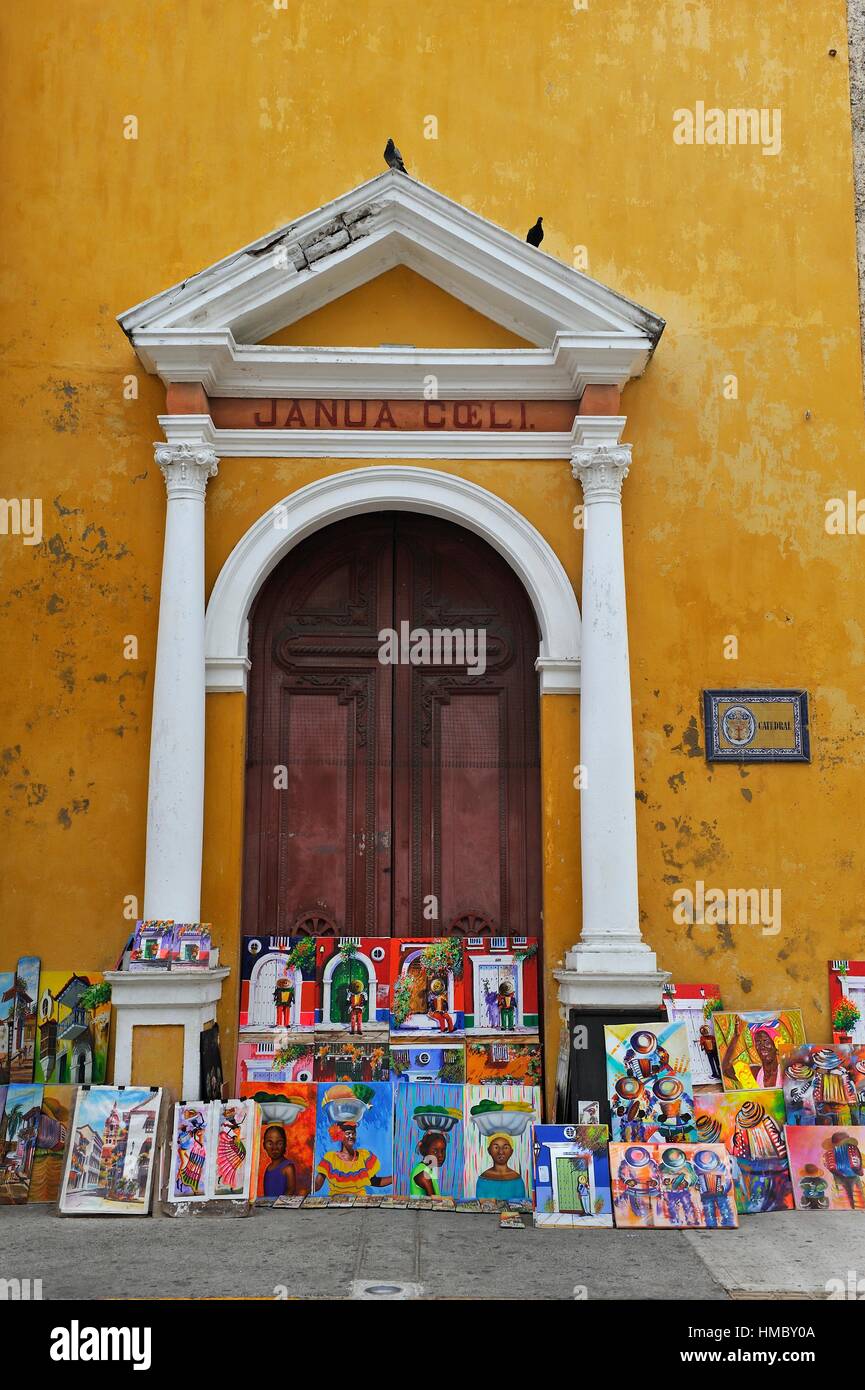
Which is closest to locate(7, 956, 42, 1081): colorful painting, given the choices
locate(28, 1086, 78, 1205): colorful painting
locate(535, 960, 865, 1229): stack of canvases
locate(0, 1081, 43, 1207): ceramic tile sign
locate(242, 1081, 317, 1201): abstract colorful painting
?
locate(0, 1081, 43, 1207): ceramic tile sign

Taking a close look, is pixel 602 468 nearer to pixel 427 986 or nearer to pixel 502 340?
pixel 502 340

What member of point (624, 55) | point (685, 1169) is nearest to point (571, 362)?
point (624, 55)

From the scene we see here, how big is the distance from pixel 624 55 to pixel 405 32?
1431 mm

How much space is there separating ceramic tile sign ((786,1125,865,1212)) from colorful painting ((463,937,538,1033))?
5.13 feet

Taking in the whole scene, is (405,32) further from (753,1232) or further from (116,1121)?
(753,1232)

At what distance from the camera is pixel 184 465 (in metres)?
7.57

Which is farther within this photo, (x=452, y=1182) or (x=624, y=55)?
(x=624, y=55)

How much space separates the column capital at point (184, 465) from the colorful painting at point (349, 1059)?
3.24 metres

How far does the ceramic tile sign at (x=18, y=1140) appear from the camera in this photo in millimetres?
6891

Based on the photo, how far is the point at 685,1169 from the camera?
6.50 m

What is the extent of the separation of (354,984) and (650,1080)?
1.78m

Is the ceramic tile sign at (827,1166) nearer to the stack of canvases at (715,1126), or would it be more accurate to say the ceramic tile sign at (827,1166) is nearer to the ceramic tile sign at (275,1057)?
the stack of canvases at (715,1126)

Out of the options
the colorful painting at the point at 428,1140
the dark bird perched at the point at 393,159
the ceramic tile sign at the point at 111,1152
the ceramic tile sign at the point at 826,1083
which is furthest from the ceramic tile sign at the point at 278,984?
the dark bird perched at the point at 393,159

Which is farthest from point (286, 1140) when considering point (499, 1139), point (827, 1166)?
point (827, 1166)
